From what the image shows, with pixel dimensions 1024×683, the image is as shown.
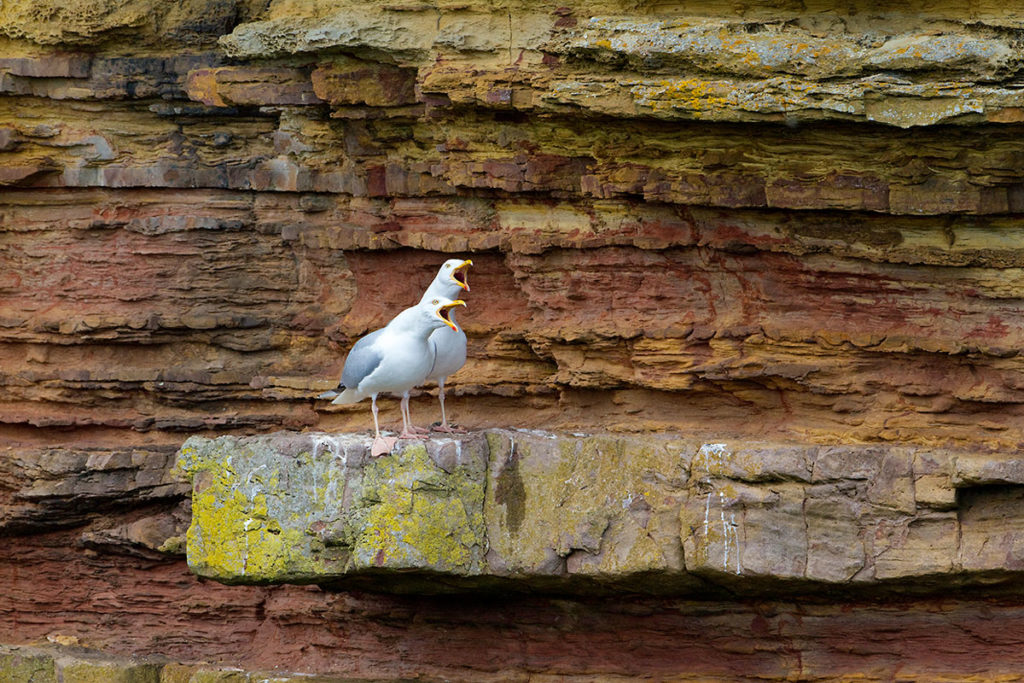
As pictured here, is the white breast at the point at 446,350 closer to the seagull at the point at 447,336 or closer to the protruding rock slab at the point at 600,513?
the seagull at the point at 447,336

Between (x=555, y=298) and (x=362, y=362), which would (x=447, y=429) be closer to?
(x=362, y=362)

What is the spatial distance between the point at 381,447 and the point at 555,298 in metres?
2.33

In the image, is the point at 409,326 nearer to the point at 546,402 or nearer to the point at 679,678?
the point at 546,402

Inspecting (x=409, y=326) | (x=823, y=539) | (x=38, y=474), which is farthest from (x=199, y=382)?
(x=823, y=539)

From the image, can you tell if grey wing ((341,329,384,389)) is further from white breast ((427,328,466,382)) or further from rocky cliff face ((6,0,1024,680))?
rocky cliff face ((6,0,1024,680))

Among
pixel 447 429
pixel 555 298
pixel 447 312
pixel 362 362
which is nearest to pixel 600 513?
pixel 447 429

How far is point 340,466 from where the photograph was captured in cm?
1080

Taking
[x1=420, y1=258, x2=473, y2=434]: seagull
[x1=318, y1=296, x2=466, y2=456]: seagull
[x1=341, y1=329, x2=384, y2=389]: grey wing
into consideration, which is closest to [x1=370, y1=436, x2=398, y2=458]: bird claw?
[x1=318, y1=296, x2=466, y2=456]: seagull

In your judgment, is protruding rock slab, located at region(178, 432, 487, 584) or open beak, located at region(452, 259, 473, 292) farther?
open beak, located at region(452, 259, 473, 292)

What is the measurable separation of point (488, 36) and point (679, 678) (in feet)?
16.7

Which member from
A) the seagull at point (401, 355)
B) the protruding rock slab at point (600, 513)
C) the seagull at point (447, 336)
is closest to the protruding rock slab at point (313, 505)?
the protruding rock slab at point (600, 513)

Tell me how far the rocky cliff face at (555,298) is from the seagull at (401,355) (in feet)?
2.90

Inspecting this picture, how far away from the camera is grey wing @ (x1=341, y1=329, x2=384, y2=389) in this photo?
10.7 m

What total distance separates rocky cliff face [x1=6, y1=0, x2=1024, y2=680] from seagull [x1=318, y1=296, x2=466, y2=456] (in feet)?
2.90
